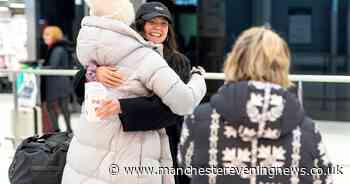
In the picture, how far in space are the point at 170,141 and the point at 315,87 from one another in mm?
6828

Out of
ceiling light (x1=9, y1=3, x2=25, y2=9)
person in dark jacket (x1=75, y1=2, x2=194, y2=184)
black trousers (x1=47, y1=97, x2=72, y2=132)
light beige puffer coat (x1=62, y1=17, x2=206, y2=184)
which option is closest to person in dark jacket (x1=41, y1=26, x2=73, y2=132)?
black trousers (x1=47, y1=97, x2=72, y2=132)

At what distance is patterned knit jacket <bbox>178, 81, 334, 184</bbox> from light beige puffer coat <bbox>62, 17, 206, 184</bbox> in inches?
13.8

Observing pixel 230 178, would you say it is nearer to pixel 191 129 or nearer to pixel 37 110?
pixel 191 129

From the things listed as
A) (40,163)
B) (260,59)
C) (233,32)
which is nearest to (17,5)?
(233,32)

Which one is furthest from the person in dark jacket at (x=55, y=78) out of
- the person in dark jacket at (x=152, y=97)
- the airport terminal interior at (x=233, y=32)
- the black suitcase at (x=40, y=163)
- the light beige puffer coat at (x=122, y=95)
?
the light beige puffer coat at (x=122, y=95)

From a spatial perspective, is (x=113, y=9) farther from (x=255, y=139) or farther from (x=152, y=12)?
(x=255, y=139)

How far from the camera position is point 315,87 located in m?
8.96

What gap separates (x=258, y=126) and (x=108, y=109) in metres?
0.65

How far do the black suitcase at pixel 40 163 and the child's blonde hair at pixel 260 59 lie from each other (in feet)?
3.55

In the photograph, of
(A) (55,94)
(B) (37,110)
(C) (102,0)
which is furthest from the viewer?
(A) (55,94)

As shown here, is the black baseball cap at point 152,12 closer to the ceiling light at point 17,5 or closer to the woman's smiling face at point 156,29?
the woman's smiling face at point 156,29

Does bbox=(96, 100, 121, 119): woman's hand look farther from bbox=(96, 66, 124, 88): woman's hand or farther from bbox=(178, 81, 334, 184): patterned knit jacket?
bbox=(178, 81, 334, 184): patterned knit jacket

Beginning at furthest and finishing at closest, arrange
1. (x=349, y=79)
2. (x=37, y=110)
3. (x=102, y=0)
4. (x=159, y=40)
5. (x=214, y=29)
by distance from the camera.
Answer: (x=214, y=29)
(x=37, y=110)
(x=349, y=79)
(x=159, y=40)
(x=102, y=0)


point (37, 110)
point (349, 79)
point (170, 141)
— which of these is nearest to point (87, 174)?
point (170, 141)
